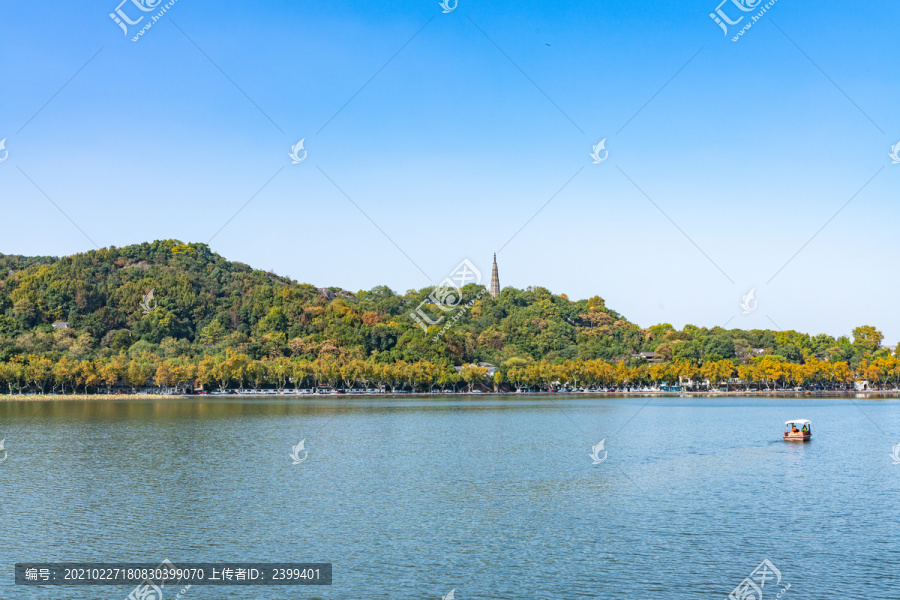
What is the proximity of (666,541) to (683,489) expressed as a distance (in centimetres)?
777

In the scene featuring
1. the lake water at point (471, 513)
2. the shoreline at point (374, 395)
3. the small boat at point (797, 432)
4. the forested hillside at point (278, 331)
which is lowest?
the lake water at point (471, 513)

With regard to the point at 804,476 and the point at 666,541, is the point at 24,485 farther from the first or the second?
the point at 804,476

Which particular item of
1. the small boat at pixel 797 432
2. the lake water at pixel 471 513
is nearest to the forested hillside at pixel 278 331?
the small boat at pixel 797 432

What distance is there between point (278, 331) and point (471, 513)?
4674 inches

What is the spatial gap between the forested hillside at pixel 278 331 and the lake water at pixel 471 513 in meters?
75.9

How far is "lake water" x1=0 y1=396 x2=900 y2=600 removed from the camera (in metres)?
17.5

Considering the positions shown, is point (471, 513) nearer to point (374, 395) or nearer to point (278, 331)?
point (374, 395)

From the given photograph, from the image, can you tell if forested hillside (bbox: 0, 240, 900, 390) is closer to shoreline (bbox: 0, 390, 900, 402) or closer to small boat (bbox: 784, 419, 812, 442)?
shoreline (bbox: 0, 390, 900, 402)

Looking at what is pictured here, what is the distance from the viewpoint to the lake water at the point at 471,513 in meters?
17.5

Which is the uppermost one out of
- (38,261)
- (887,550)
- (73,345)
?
(38,261)

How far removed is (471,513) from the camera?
78.3 ft

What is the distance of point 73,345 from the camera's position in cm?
11850

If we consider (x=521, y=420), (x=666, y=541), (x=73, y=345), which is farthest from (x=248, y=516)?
(x=73, y=345)

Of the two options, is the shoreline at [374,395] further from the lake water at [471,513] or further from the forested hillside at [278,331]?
the lake water at [471,513]
